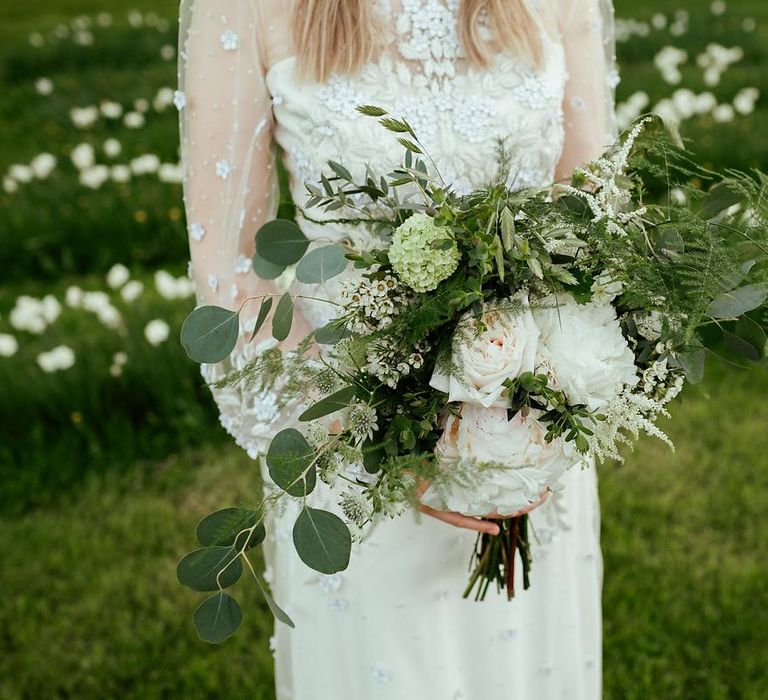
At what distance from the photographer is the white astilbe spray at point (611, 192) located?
1.45 meters

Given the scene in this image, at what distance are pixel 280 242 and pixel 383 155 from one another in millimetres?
373

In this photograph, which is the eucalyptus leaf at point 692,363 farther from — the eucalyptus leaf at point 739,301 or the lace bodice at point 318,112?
the lace bodice at point 318,112

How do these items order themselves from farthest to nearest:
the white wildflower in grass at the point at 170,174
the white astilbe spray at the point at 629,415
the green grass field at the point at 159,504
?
the white wildflower in grass at the point at 170,174
the green grass field at the point at 159,504
the white astilbe spray at the point at 629,415

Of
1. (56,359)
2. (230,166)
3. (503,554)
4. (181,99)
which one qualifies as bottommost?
(56,359)

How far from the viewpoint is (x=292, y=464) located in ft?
4.54

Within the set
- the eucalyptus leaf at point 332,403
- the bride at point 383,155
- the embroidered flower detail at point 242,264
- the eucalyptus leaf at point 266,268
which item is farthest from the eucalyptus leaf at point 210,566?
the embroidered flower detail at point 242,264

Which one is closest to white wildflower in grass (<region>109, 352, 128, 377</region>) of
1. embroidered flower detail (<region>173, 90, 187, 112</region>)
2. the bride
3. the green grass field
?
the green grass field

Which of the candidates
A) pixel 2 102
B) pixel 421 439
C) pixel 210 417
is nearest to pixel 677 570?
pixel 210 417

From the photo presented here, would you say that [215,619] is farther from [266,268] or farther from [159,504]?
[159,504]

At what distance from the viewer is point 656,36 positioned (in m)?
8.32

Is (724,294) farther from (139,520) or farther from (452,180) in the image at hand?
(139,520)

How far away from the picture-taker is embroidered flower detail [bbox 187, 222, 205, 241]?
198 centimetres

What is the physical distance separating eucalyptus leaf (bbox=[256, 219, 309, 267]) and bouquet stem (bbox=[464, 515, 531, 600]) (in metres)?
0.65

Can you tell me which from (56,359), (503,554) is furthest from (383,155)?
(56,359)
